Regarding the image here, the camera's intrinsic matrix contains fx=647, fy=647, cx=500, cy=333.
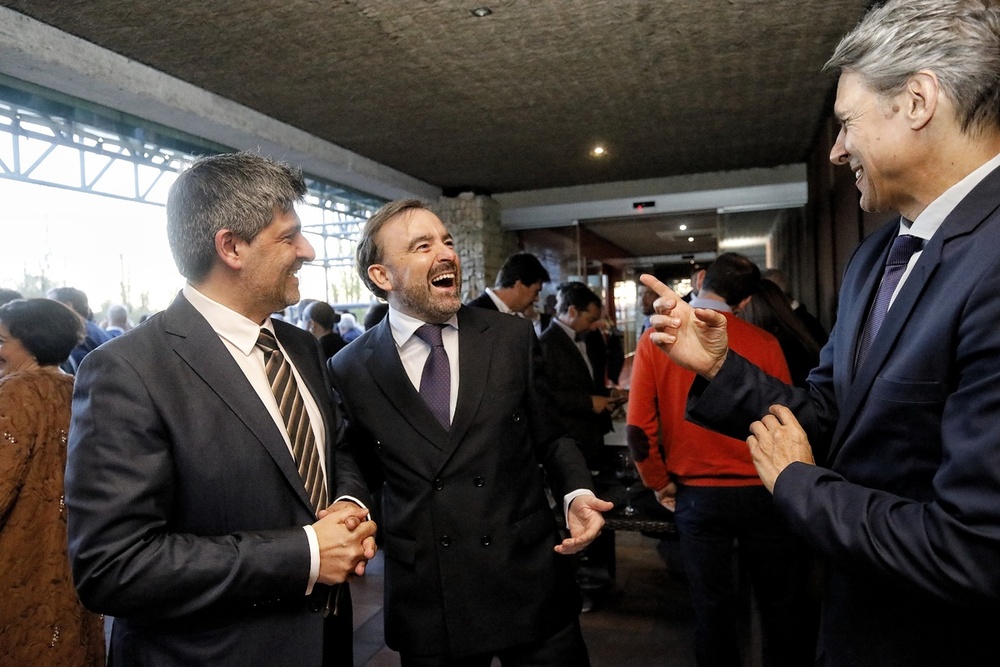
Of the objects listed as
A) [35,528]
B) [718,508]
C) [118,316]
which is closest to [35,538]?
[35,528]

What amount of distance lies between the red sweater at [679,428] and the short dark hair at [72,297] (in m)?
3.56

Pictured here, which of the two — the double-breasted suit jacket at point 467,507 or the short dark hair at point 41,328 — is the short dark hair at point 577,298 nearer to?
the double-breasted suit jacket at point 467,507

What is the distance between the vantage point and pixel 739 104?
5504 mm

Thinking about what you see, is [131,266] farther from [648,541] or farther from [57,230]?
[648,541]

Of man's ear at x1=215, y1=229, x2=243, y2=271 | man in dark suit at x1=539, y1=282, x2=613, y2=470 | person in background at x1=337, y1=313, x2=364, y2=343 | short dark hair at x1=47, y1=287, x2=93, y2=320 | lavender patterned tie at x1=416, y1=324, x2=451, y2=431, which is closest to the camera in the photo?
man's ear at x1=215, y1=229, x2=243, y2=271

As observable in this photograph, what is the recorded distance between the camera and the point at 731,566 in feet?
8.39

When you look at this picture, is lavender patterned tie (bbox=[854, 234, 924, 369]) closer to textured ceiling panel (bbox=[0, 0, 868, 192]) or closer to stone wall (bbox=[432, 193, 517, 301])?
textured ceiling panel (bbox=[0, 0, 868, 192])

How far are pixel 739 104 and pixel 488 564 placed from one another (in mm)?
5038

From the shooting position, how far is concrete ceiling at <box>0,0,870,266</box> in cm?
363

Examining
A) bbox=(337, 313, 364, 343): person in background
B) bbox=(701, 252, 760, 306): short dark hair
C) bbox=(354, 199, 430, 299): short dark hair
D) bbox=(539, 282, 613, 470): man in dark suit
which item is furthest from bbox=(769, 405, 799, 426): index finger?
bbox=(337, 313, 364, 343): person in background

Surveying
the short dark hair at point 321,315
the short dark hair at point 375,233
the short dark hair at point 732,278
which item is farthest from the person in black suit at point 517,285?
A: the short dark hair at point 375,233

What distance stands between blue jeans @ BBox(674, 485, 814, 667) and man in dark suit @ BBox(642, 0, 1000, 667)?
53.7 inches

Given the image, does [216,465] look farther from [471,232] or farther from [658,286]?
[471,232]

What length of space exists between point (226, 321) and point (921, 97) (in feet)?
4.51
